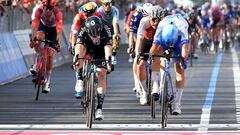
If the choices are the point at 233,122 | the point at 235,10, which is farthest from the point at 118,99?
the point at 235,10

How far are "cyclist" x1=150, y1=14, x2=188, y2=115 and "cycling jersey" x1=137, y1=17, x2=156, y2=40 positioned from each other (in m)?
1.47

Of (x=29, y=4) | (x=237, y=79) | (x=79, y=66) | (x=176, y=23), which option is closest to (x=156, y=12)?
(x=176, y=23)

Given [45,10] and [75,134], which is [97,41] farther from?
[45,10]

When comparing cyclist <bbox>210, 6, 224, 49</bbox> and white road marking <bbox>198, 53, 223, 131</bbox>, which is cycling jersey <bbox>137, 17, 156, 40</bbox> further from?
cyclist <bbox>210, 6, 224, 49</bbox>

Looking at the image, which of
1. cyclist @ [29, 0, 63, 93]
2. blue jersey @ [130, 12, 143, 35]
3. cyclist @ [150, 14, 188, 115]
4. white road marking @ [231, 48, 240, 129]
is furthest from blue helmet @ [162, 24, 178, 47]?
cyclist @ [29, 0, 63, 93]

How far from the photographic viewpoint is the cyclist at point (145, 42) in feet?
52.4

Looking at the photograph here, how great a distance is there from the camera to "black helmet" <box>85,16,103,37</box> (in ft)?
49.6

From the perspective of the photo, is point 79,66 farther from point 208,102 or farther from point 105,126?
point 208,102

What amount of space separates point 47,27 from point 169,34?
18.0 ft

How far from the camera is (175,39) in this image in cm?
1540

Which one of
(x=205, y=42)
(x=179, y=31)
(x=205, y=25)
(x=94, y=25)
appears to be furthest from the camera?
(x=205, y=25)

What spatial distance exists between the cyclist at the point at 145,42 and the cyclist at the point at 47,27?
204 centimetres

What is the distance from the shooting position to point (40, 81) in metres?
20.0

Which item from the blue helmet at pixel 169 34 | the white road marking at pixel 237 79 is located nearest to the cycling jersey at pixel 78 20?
the blue helmet at pixel 169 34
